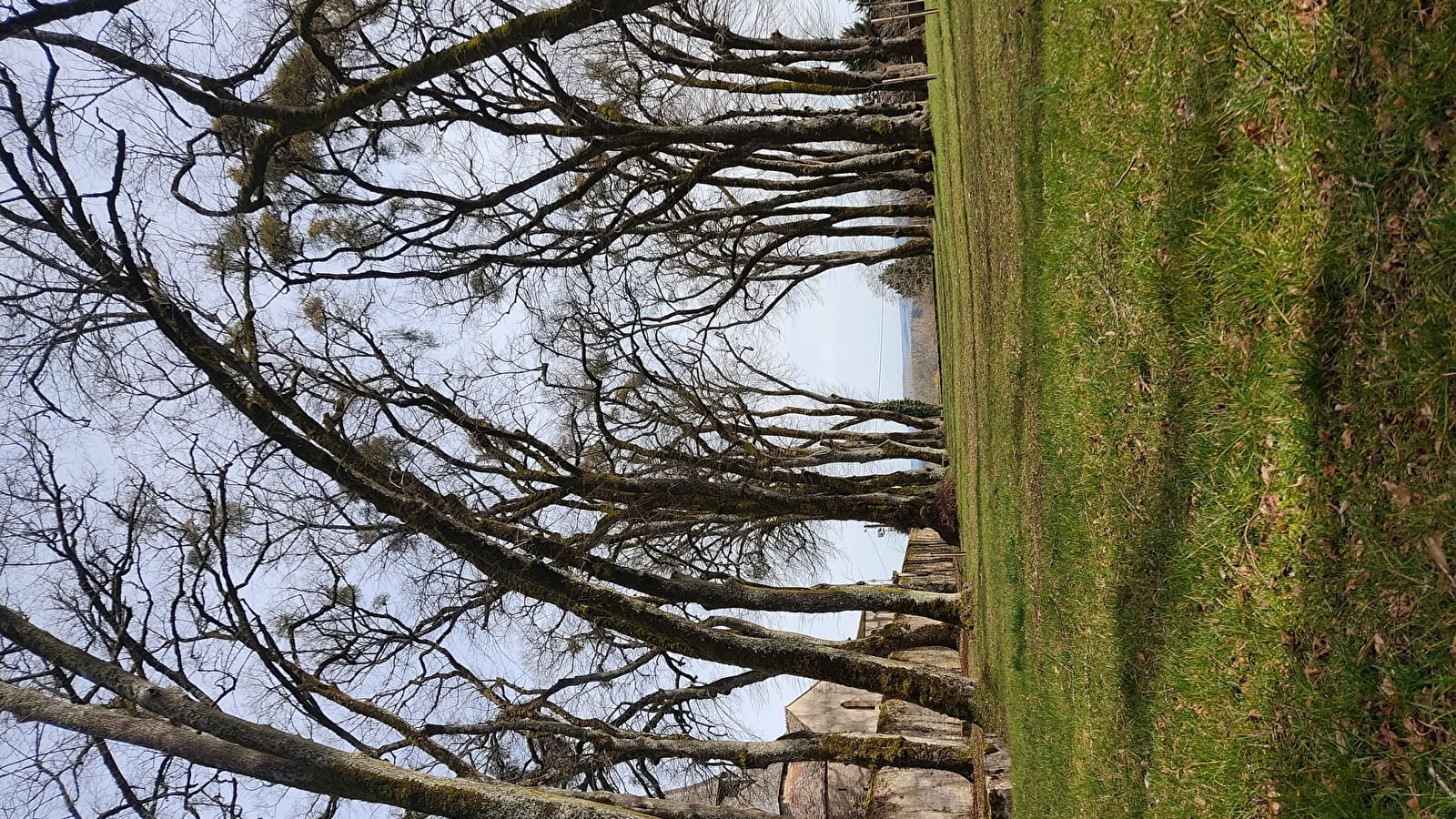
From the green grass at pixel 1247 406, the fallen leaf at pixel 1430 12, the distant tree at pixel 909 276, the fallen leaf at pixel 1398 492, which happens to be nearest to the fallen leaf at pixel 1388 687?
the green grass at pixel 1247 406

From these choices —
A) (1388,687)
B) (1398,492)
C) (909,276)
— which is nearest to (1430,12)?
(1398,492)

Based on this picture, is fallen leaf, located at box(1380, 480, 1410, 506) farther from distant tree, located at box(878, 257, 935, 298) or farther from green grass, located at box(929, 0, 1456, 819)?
distant tree, located at box(878, 257, 935, 298)

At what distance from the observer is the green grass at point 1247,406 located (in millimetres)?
2225

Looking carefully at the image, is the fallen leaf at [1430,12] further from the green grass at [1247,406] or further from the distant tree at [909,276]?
the distant tree at [909,276]

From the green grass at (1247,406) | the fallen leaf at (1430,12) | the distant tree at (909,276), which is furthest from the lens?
the distant tree at (909,276)

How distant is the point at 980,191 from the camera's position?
26.3 ft

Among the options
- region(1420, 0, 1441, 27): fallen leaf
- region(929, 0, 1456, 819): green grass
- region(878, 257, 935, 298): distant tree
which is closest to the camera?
region(1420, 0, 1441, 27): fallen leaf

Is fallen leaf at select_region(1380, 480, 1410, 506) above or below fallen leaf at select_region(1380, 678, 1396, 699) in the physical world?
above

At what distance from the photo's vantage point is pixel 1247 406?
9.60 feet

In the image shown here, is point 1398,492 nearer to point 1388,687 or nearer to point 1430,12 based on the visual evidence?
point 1388,687

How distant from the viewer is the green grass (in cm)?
222

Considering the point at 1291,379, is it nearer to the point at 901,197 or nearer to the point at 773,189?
the point at 773,189

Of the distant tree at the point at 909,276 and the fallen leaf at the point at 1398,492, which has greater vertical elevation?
the distant tree at the point at 909,276

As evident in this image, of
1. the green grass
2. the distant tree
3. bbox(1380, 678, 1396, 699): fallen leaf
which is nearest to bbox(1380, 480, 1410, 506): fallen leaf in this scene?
the green grass
